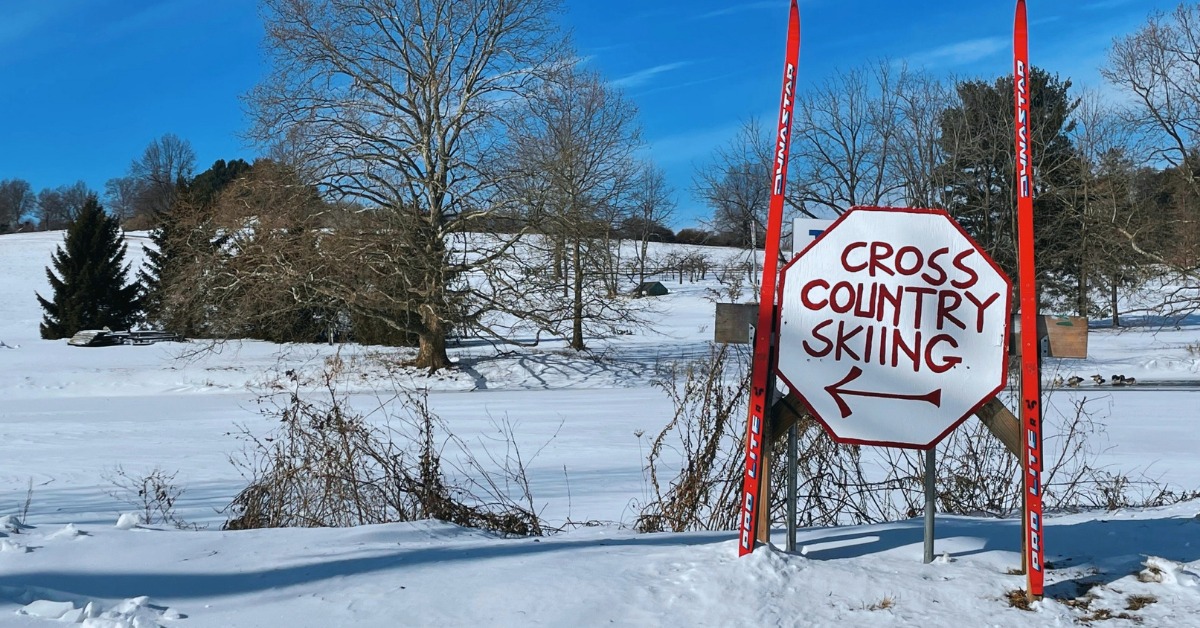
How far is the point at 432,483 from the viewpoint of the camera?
5.52 m

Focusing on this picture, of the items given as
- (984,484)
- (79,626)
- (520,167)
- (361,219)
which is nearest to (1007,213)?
(520,167)

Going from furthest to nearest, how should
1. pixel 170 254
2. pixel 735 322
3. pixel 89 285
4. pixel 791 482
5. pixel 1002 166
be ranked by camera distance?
pixel 89 285 < pixel 170 254 < pixel 1002 166 < pixel 735 322 < pixel 791 482

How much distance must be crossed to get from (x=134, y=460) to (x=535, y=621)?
392 inches

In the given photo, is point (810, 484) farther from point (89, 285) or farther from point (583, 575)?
point (89, 285)

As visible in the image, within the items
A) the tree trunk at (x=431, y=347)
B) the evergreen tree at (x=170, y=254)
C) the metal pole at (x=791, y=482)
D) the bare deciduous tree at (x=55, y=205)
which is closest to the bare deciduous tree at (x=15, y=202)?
the bare deciduous tree at (x=55, y=205)

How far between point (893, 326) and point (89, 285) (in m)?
39.3

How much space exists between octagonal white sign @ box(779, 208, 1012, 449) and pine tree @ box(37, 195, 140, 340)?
38290mm

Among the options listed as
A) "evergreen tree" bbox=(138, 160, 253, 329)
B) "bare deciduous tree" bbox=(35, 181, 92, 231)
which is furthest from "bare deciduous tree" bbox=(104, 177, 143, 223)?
"evergreen tree" bbox=(138, 160, 253, 329)

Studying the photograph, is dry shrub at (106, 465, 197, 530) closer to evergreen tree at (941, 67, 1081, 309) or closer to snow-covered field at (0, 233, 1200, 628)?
snow-covered field at (0, 233, 1200, 628)

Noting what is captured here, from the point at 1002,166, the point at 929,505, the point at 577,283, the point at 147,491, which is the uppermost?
the point at 1002,166

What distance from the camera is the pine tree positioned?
36.8 metres

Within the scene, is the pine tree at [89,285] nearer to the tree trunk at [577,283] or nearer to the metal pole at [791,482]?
the tree trunk at [577,283]

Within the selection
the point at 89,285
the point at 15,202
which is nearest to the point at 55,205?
the point at 15,202

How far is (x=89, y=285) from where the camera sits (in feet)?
122
